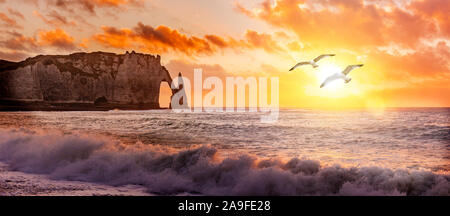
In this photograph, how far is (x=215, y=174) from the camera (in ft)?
34.4

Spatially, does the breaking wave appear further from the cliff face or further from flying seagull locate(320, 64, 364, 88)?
the cliff face

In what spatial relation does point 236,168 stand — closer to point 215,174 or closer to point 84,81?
point 215,174

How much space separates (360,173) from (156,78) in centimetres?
11958

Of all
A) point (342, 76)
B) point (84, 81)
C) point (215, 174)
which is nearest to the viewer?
point (215, 174)

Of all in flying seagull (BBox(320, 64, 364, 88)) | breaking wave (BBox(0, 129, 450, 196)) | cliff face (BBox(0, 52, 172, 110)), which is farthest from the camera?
cliff face (BBox(0, 52, 172, 110))

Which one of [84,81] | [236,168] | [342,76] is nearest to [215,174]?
[236,168]

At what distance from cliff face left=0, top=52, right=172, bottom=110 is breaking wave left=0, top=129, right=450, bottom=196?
93.7 metres

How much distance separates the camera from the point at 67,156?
530 inches

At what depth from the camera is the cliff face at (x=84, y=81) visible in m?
92.2

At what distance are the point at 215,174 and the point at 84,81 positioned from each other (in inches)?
4378

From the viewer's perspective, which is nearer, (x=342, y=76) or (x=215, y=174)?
(x=215, y=174)

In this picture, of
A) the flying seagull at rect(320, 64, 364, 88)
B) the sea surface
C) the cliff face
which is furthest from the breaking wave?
the cliff face

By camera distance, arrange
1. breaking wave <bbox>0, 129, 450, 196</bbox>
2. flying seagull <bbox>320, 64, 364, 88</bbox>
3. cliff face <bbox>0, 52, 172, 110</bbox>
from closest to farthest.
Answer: breaking wave <bbox>0, 129, 450, 196</bbox> → flying seagull <bbox>320, 64, 364, 88</bbox> → cliff face <bbox>0, 52, 172, 110</bbox>

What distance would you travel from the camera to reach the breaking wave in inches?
364
